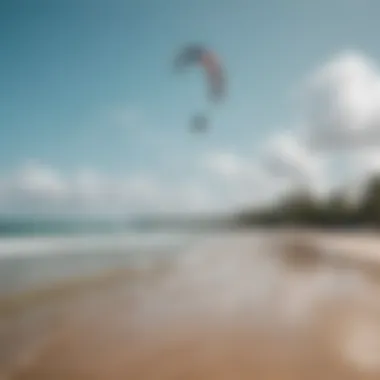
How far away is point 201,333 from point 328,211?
29.4 meters

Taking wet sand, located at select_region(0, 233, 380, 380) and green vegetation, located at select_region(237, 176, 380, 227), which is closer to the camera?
wet sand, located at select_region(0, 233, 380, 380)

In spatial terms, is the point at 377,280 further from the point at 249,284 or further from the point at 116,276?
the point at 116,276

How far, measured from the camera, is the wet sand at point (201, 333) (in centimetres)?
379

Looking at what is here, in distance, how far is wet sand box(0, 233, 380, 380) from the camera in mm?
3789

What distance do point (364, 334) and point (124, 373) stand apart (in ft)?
7.59

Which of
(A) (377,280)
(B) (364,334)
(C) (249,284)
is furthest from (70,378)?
(A) (377,280)

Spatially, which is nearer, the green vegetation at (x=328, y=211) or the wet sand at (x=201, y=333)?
the wet sand at (x=201, y=333)

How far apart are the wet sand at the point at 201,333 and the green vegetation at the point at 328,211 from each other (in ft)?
62.9

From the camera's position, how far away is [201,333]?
4.77 meters

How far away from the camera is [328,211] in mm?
32812

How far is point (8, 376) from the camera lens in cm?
367

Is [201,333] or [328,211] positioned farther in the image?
[328,211]

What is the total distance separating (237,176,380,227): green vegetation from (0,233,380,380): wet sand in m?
19.2

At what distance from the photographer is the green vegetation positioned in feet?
85.3
